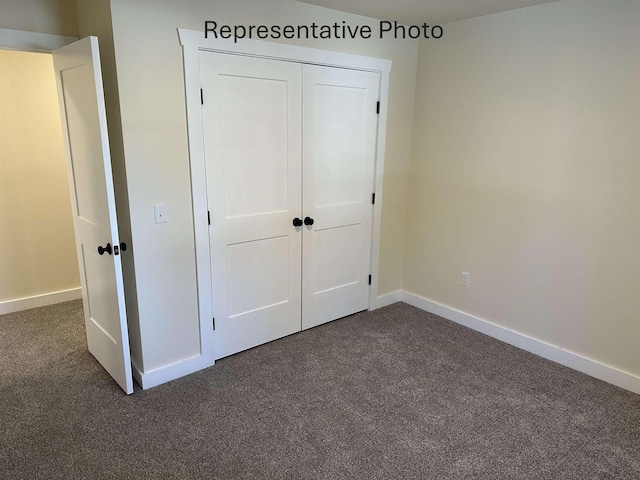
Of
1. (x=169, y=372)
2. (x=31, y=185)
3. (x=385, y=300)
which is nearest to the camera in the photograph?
(x=169, y=372)

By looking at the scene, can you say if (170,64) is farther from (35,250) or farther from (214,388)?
(35,250)

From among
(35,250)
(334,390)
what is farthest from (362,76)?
(35,250)

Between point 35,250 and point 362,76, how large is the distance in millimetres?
3134

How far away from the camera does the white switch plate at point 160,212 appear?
96.6 inches

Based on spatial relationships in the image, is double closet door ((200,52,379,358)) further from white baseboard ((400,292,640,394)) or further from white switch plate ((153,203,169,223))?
white baseboard ((400,292,640,394))

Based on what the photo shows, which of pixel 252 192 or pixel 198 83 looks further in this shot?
pixel 252 192

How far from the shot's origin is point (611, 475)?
1.98m

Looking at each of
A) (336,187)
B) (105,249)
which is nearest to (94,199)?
(105,249)

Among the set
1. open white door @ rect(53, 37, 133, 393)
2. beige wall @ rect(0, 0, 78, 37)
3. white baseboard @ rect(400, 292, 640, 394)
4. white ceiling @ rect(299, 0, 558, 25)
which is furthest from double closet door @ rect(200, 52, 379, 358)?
beige wall @ rect(0, 0, 78, 37)

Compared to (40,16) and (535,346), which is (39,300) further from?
(535,346)

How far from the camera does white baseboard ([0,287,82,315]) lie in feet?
12.0

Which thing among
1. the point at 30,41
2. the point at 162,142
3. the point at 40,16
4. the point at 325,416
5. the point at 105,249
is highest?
the point at 40,16

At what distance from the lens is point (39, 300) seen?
3799 mm

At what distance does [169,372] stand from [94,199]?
1.15 metres
